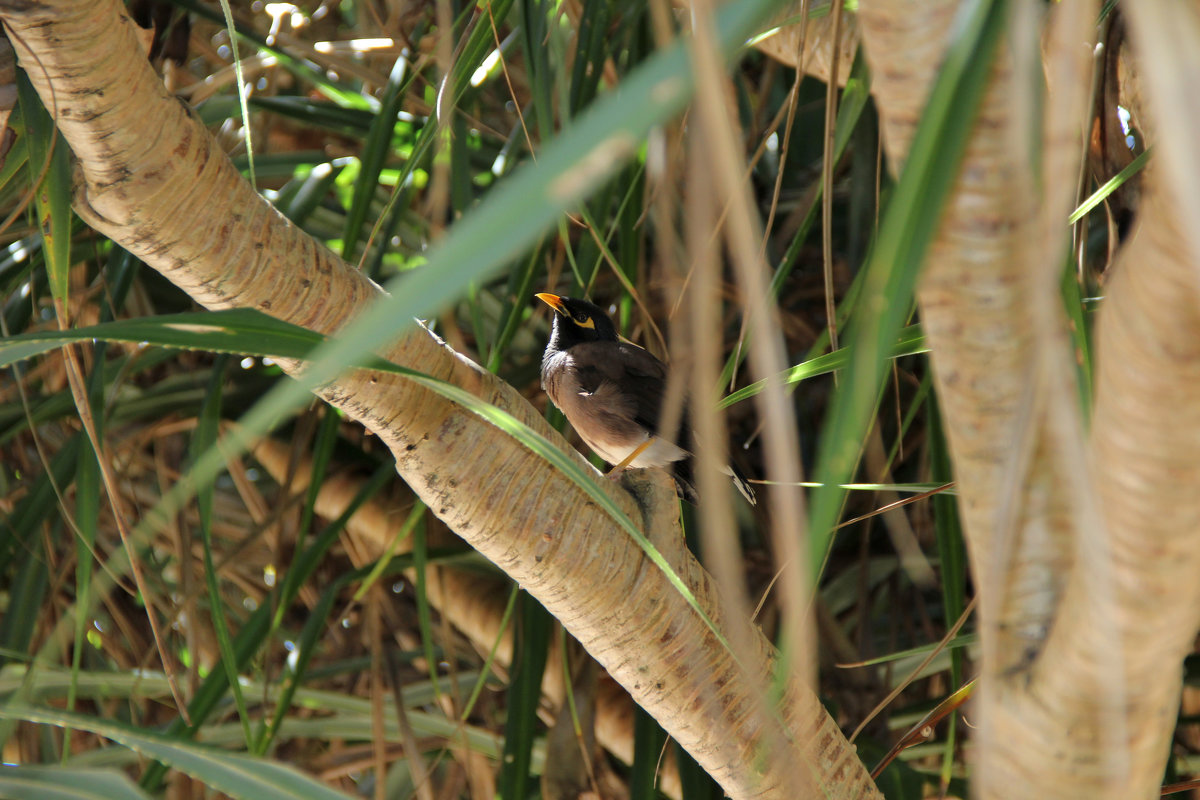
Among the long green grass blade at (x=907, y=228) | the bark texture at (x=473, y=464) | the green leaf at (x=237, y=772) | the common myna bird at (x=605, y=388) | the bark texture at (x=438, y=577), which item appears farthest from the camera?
the common myna bird at (x=605, y=388)

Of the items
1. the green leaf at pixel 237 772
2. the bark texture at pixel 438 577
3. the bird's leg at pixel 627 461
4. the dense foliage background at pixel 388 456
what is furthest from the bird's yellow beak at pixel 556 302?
the green leaf at pixel 237 772

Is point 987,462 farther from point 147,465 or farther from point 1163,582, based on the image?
point 147,465

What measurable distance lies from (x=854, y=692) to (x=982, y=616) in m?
1.78

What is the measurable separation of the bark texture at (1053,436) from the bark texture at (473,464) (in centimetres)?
42

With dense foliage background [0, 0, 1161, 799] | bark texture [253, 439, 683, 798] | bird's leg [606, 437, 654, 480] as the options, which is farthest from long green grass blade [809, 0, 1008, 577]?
bark texture [253, 439, 683, 798]

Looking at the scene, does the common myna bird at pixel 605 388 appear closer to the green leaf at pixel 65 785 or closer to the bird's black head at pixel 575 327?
the bird's black head at pixel 575 327

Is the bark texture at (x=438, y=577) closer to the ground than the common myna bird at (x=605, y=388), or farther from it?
closer to the ground

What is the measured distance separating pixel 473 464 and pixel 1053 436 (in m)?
0.81

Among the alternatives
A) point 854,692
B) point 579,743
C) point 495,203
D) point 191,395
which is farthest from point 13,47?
point 854,692

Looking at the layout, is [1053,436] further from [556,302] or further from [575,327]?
[575,327]

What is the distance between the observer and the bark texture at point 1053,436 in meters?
Result: 0.44

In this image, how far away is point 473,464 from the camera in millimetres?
1252

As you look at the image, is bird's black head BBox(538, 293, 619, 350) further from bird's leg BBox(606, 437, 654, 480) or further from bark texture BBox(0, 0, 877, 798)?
bark texture BBox(0, 0, 877, 798)

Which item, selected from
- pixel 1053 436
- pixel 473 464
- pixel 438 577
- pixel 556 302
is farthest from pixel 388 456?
pixel 1053 436
